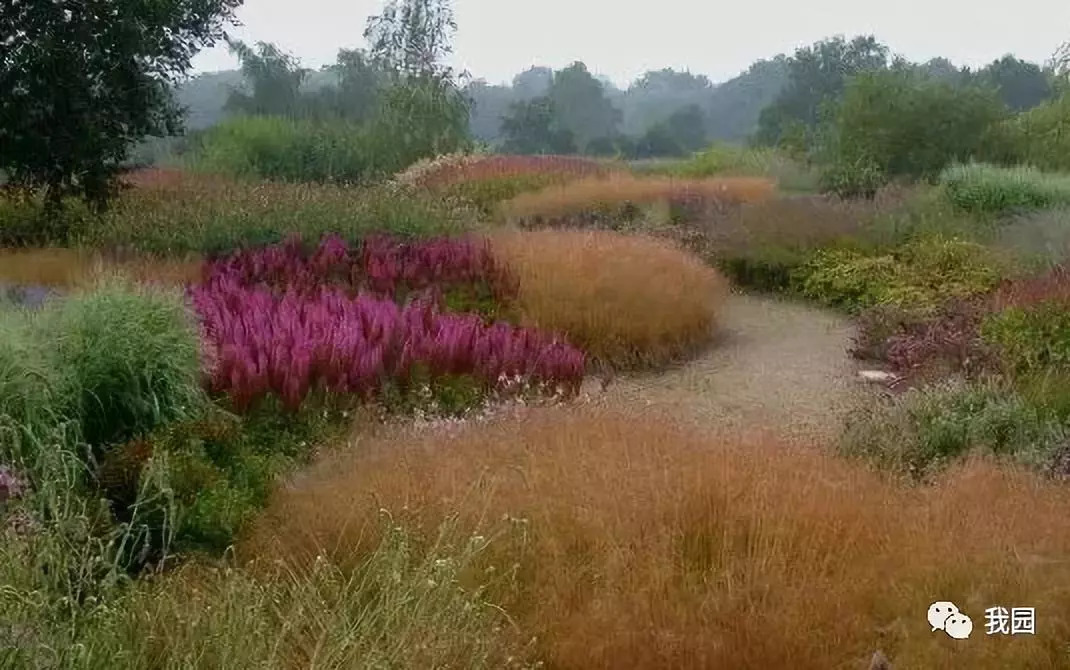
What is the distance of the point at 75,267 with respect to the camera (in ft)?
26.7

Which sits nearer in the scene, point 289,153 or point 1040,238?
point 1040,238

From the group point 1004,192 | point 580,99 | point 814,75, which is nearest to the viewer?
point 1004,192

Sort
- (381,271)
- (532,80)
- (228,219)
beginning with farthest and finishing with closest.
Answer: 1. (532,80)
2. (228,219)
3. (381,271)

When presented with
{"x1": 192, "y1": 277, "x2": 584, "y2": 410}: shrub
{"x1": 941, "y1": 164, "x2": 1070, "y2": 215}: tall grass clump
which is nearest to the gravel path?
{"x1": 192, "y1": 277, "x2": 584, "y2": 410}: shrub

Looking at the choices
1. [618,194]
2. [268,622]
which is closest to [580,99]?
[618,194]

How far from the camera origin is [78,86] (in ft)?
33.0

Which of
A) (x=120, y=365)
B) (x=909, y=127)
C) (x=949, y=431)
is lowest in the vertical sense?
(x=949, y=431)

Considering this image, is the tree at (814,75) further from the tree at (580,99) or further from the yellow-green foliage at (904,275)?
the yellow-green foliage at (904,275)

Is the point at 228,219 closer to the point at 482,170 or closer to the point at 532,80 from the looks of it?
the point at 482,170

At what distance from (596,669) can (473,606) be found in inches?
17.0

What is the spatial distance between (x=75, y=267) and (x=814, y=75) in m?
36.6

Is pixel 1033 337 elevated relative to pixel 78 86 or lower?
lower

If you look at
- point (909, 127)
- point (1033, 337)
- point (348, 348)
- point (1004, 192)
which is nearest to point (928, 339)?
point (1033, 337)

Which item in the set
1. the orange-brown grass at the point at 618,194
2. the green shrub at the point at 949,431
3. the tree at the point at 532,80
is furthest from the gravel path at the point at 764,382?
the tree at the point at 532,80
